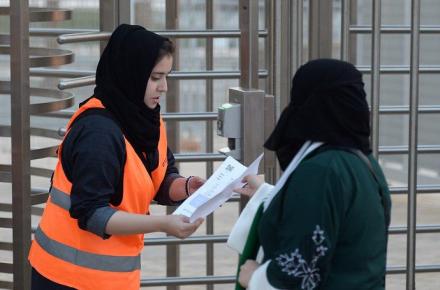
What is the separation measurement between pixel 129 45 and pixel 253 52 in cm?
52

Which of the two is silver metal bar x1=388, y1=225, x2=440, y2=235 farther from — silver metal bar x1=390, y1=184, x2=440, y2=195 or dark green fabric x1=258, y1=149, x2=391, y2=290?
dark green fabric x1=258, y1=149, x2=391, y2=290

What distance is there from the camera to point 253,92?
346cm

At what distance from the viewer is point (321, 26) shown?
13.0 feet

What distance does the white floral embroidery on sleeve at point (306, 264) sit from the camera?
7.92 feet

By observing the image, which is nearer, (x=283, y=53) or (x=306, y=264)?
(x=306, y=264)

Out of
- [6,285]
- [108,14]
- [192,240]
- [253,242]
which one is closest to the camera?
[253,242]

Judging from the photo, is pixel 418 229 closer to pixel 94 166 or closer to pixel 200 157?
pixel 200 157

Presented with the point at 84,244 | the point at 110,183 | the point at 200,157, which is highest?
the point at 110,183

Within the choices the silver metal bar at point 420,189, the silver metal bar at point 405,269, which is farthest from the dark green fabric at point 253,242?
the silver metal bar at point 420,189

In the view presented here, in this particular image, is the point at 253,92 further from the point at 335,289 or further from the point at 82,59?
the point at 82,59

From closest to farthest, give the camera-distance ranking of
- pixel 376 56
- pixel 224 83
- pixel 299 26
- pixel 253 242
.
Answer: pixel 253 242
pixel 376 56
pixel 299 26
pixel 224 83

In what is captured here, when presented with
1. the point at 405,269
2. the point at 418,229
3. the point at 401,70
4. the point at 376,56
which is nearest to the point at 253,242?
the point at 376,56

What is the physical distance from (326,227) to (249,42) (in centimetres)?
127

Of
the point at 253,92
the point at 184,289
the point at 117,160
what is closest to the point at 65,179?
the point at 117,160
